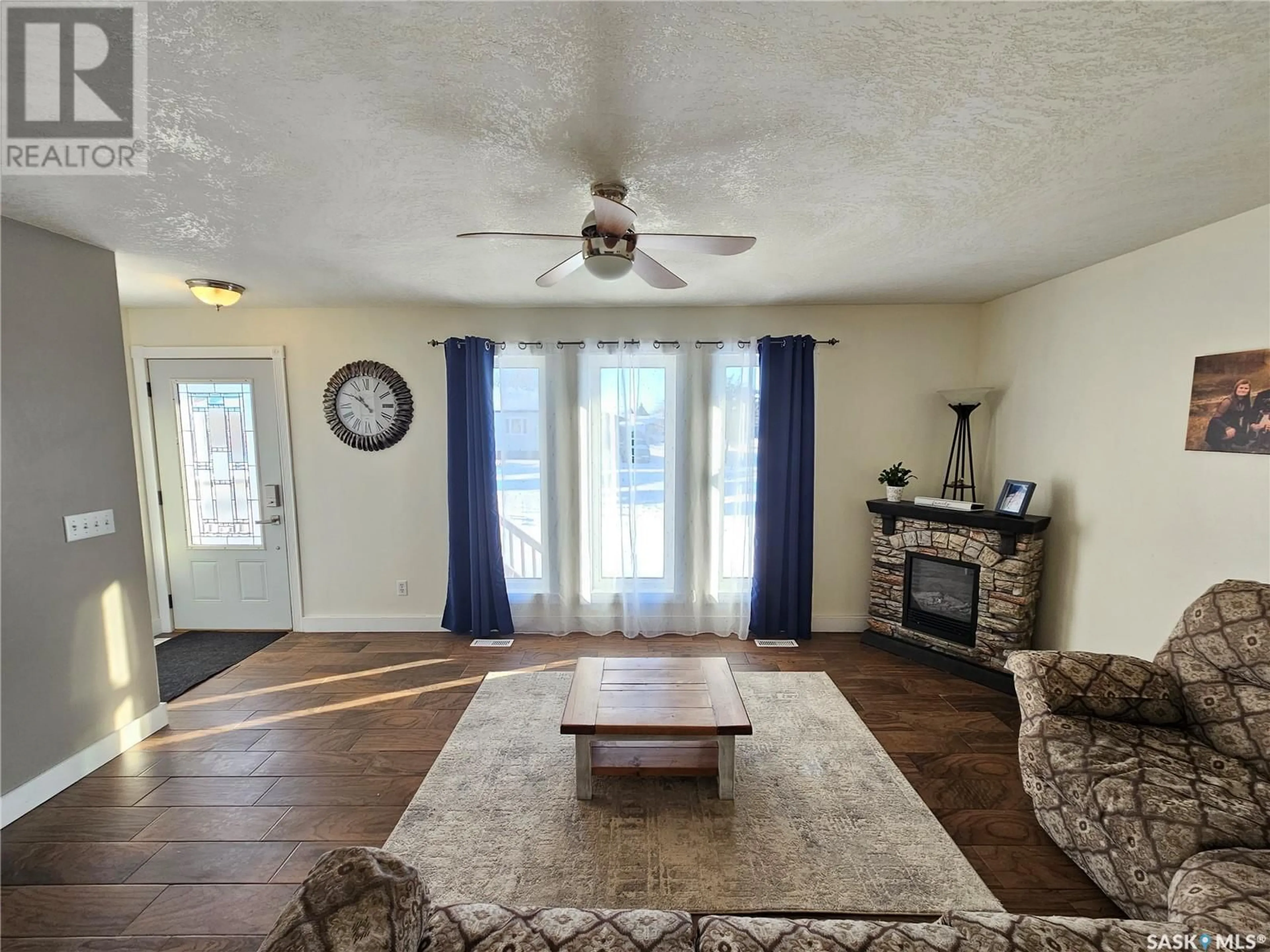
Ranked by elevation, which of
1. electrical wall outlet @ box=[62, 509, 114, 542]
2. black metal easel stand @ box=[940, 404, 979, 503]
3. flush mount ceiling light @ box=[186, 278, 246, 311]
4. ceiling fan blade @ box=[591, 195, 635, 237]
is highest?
flush mount ceiling light @ box=[186, 278, 246, 311]

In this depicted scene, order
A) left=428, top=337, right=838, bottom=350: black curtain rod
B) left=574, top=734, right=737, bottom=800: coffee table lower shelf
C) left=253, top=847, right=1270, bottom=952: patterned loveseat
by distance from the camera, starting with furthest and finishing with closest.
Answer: left=428, top=337, right=838, bottom=350: black curtain rod < left=574, top=734, right=737, bottom=800: coffee table lower shelf < left=253, top=847, right=1270, bottom=952: patterned loveseat

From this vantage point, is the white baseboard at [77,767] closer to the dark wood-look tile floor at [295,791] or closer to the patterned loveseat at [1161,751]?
the dark wood-look tile floor at [295,791]

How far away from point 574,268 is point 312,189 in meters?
0.99

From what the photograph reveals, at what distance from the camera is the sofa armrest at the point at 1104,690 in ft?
6.04

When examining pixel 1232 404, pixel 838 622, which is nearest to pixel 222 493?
pixel 838 622

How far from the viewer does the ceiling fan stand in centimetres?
166

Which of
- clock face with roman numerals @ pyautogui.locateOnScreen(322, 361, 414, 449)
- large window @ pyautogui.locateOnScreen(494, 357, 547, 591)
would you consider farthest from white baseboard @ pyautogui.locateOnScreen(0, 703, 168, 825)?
large window @ pyautogui.locateOnScreen(494, 357, 547, 591)

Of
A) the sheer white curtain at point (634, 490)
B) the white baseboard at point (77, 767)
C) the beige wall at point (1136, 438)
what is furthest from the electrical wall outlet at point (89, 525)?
the beige wall at point (1136, 438)

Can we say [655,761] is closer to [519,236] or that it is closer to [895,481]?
[519,236]

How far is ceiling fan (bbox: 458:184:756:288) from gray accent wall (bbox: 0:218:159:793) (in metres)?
2.05

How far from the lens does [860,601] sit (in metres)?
3.90

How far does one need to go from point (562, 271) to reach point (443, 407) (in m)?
2.06

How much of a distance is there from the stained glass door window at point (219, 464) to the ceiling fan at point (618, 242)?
309 centimetres

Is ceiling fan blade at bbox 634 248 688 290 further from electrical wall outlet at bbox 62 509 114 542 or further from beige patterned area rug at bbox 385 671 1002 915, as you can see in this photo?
electrical wall outlet at bbox 62 509 114 542
